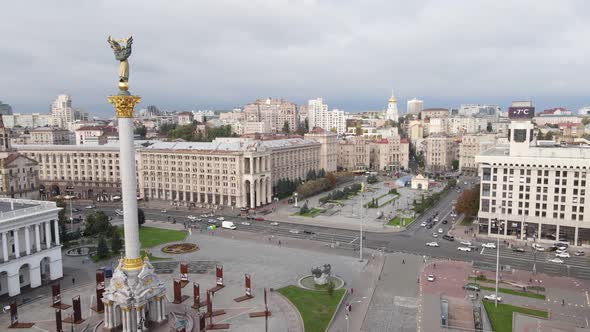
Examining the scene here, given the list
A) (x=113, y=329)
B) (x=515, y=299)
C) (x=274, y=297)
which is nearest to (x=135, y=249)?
(x=113, y=329)

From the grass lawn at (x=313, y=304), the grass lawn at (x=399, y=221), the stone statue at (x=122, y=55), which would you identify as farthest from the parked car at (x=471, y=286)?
the stone statue at (x=122, y=55)

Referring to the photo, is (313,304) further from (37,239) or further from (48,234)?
(37,239)

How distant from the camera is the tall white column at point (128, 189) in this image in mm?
48719

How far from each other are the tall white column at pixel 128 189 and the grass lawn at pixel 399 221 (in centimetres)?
6329

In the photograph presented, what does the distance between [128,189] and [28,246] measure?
76.6ft

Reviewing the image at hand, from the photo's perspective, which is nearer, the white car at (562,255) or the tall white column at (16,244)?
the tall white column at (16,244)

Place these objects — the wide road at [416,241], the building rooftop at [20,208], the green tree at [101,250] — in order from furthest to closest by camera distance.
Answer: the green tree at [101,250]
the wide road at [416,241]
the building rooftop at [20,208]

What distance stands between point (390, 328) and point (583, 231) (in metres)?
53.6

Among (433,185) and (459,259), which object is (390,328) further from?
(433,185)

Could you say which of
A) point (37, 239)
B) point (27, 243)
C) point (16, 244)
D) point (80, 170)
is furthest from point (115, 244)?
point (80, 170)

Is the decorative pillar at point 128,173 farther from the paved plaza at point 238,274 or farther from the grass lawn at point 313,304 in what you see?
the grass lawn at point 313,304

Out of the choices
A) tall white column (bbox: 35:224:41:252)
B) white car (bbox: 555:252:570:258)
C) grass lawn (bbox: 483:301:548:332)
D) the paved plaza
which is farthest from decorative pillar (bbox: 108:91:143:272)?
white car (bbox: 555:252:570:258)

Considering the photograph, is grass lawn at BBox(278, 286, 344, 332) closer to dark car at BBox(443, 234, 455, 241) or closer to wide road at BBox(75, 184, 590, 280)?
wide road at BBox(75, 184, 590, 280)

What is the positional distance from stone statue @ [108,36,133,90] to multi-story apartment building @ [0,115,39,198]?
2519 inches
